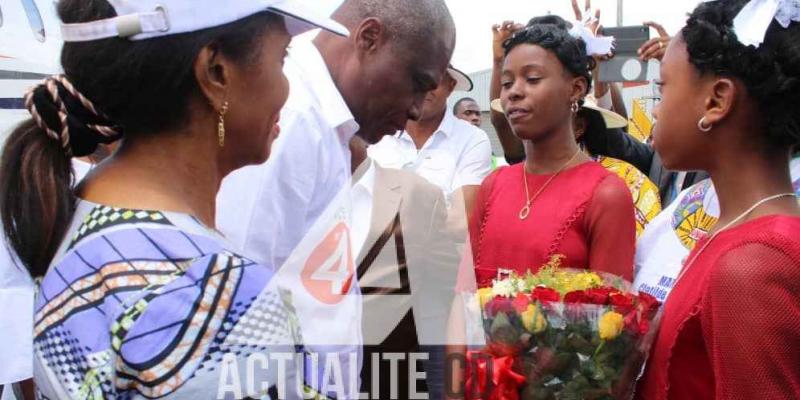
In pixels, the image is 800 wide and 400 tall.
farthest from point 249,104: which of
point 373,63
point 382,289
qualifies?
point 382,289

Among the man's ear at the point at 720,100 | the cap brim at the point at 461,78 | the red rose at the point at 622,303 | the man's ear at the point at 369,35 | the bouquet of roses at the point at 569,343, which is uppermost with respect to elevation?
the cap brim at the point at 461,78

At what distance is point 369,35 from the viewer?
2.52 m

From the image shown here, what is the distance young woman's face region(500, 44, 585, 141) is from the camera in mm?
2820

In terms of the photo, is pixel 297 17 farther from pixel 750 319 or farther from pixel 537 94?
pixel 537 94

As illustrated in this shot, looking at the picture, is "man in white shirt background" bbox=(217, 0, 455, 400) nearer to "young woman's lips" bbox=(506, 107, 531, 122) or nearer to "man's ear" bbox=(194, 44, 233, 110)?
"young woman's lips" bbox=(506, 107, 531, 122)

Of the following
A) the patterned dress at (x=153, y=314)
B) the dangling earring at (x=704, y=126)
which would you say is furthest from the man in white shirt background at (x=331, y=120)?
the dangling earring at (x=704, y=126)

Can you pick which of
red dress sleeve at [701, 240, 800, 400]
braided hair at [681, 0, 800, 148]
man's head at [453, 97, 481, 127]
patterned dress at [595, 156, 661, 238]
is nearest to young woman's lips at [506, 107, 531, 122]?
patterned dress at [595, 156, 661, 238]

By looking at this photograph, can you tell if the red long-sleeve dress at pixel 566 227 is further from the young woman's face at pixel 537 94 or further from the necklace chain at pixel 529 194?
the young woman's face at pixel 537 94

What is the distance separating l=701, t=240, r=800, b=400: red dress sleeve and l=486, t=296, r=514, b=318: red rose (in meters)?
0.44

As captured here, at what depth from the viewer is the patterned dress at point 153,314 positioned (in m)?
1.05

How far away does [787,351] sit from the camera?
1445 millimetres

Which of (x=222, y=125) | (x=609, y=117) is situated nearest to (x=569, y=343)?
(x=222, y=125)

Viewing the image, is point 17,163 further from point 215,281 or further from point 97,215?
point 215,281

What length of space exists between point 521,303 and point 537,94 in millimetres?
1277
